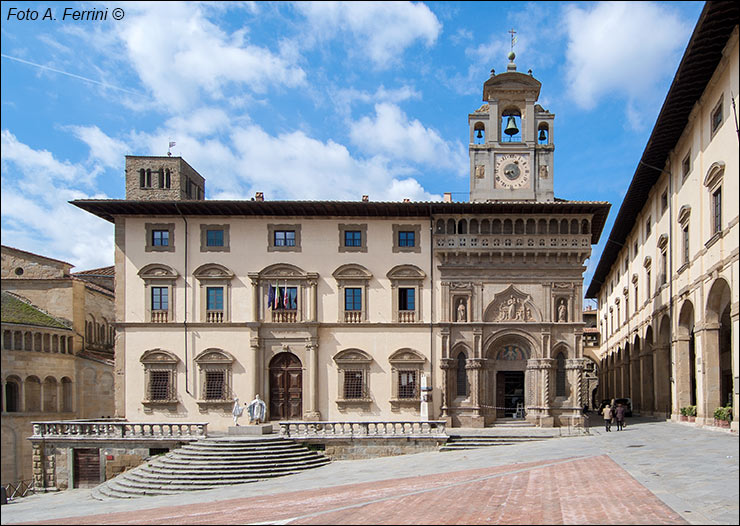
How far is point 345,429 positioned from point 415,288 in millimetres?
8619

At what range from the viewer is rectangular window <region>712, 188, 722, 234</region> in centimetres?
2684

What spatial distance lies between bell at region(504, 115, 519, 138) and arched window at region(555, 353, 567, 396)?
1254 centimetres

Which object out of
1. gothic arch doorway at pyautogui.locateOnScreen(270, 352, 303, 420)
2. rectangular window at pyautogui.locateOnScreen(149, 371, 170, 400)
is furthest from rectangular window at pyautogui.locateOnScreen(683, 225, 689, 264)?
rectangular window at pyautogui.locateOnScreen(149, 371, 170, 400)

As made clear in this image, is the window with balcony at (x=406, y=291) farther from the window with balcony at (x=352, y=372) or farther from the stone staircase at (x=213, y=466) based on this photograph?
the stone staircase at (x=213, y=466)

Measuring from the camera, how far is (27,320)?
47.2 metres

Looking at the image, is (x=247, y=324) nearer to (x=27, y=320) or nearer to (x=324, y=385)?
(x=324, y=385)

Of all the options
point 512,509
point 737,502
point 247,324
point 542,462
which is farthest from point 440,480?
point 247,324

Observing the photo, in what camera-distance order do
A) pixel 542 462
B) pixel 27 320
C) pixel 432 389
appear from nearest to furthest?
pixel 542 462
pixel 432 389
pixel 27 320

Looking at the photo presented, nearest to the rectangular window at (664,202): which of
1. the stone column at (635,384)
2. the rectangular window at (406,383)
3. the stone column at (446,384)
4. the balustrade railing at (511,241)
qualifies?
the balustrade railing at (511,241)

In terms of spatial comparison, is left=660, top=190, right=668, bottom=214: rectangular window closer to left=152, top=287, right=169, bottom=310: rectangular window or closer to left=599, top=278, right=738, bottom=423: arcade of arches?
left=599, top=278, right=738, bottom=423: arcade of arches

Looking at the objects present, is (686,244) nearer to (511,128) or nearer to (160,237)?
(511,128)

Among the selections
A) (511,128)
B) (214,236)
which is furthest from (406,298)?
(511,128)

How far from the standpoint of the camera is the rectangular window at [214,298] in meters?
36.2

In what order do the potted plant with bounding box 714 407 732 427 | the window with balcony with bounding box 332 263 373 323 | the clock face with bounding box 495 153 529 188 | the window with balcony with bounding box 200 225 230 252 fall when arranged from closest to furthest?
the potted plant with bounding box 714 407 732 427, the window with balcony with bounding box 332 263 373 323, the window with balcony with bounding box 200 225 230 252, the clock face with bounding box 495 153 529 188
